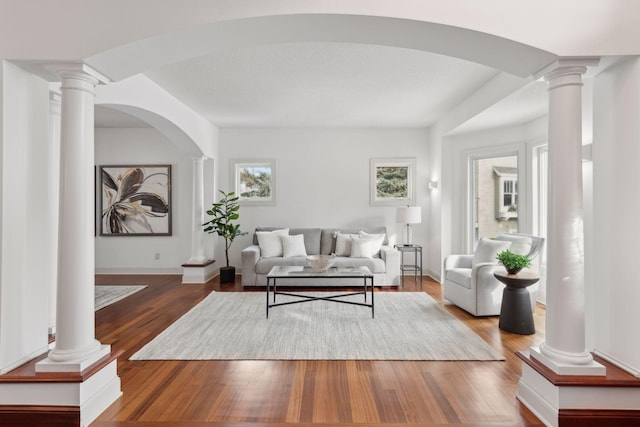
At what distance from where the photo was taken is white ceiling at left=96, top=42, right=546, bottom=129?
335 centimetres

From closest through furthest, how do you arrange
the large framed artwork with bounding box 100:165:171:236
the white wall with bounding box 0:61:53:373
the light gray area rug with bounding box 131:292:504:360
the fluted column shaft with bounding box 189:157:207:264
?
the white wall with bounding box 0:61:53:373 → the light gray area rug with bounding box 131:292:504:360 → the fluted column shaft with bounding box 189:157:207:264 → the large framed artwork with bounding box 100:165:171:236

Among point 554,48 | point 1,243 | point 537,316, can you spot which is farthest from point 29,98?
point 537,316

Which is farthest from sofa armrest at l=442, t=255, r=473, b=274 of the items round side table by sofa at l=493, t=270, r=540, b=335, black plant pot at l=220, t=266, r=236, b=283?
black plant pot at l=220, t=266, r=236, b=283

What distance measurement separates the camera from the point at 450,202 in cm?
561

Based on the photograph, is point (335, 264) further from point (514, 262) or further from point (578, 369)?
point (578, 369)

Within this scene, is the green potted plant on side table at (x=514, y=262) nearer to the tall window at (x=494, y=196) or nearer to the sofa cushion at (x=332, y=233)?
the tall window at (x=494, y=196)

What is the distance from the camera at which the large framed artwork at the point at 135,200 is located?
20.7 ft

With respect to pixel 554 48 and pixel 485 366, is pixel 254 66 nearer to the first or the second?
pixel 554 48

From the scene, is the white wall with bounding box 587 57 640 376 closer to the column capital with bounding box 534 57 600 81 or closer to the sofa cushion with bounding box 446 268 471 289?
the column capital with bounding box 534 57 600 81

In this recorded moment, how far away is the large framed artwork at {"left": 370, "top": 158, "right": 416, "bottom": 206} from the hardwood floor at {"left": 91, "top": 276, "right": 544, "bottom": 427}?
350 cm

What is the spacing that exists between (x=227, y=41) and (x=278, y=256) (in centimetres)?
384

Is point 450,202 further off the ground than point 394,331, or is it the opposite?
point 450,202

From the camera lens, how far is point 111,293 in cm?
498

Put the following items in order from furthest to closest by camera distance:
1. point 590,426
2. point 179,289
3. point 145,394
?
point 179,289 < point 145,394 < point 590,426
